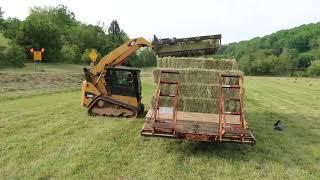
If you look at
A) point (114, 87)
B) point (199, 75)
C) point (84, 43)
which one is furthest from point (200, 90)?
point (84, 43)

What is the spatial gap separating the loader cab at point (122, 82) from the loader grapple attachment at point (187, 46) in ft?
5.86

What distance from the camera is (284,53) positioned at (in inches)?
5901

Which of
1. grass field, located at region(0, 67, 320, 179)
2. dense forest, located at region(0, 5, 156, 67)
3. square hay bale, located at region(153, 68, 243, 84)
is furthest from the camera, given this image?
dense forest, located at region(0, 5, 156, 67)

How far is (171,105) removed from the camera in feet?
47.0

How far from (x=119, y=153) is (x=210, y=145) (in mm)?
2650

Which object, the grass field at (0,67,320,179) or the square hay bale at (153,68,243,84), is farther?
the square hay bale at (153,68,243,84)

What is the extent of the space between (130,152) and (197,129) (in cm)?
179

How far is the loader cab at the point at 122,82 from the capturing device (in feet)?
59.6

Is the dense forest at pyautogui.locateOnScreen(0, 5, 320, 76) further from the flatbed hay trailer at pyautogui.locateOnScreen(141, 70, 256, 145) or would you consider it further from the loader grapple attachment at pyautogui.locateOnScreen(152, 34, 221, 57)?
the flatbed hay trailer at pyautogui.locateOnScreen(141, 70, 256, 145)

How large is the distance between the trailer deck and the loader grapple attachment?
3.96 meters

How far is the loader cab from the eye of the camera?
59.6ft

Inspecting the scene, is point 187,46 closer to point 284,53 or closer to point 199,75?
point 199,75

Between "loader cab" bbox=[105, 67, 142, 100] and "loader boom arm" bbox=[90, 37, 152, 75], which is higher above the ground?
"loader boom arm" bbox=[90, 37, 152, 75]

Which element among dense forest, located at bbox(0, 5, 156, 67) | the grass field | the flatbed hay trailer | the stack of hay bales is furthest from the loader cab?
dense forest, located at bbox(0, 5, 156, 67)
